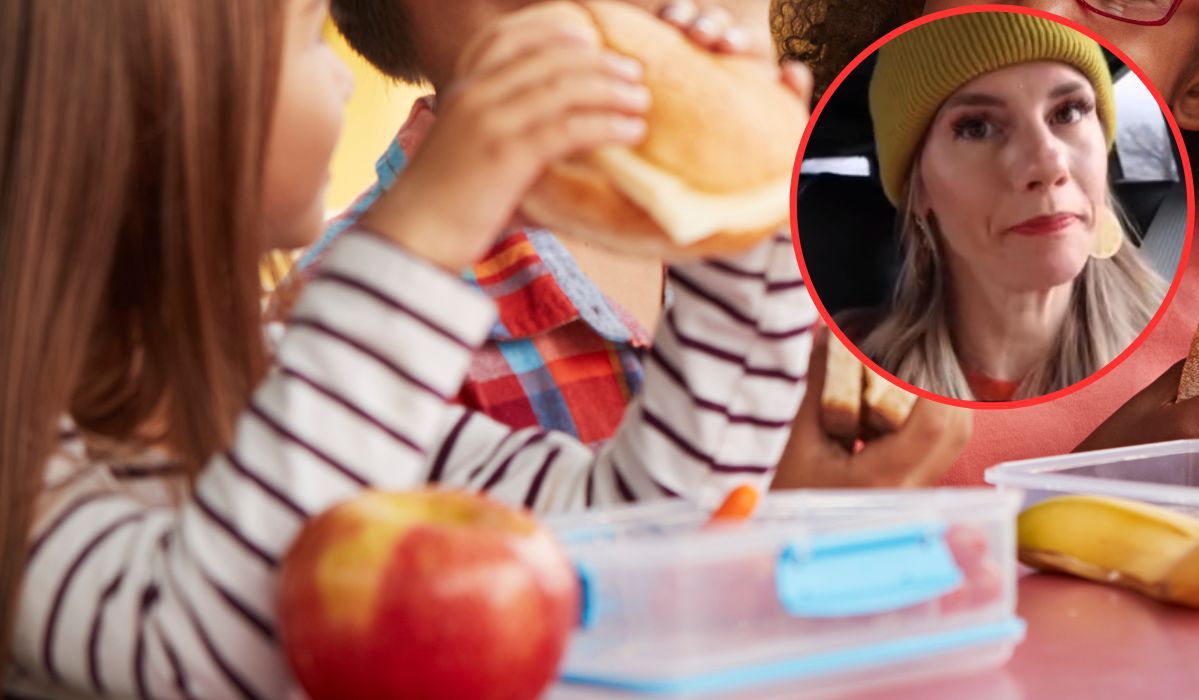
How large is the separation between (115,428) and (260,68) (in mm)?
207

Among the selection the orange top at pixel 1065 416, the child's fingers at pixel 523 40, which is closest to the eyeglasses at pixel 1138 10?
the orange top at pixel 1065 416

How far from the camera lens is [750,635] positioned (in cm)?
58

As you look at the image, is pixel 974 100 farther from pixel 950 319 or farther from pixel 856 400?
pixel 856 400

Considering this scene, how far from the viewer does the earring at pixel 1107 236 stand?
33.4 inches

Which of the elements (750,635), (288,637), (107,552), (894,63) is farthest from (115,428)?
(894,63)

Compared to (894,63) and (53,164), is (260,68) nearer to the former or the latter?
(53,164)

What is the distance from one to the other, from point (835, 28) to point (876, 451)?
0.83 metres

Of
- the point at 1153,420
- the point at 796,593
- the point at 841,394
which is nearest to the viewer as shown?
the point at 796,593

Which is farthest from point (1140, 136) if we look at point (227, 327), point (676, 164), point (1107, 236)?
point (227, 327)

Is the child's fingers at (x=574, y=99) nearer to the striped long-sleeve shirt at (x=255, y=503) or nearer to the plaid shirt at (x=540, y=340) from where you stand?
the striped long-sleeve shirt at (x=255, y=503)

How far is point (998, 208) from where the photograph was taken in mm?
787

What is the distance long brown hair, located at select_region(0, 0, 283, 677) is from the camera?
617 mm

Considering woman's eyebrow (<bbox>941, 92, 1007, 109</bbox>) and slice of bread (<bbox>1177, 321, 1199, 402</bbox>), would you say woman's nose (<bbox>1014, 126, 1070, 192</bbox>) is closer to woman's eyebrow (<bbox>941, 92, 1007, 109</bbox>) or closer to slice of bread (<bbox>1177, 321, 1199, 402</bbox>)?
woman's eyebrow (<bbox>941, 92, 1007, 109</bbox>)

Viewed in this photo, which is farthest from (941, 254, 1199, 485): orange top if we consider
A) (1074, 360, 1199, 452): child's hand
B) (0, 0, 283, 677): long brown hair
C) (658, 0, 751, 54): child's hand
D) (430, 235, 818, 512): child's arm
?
(0, 0, 283, 677): long brown hair
